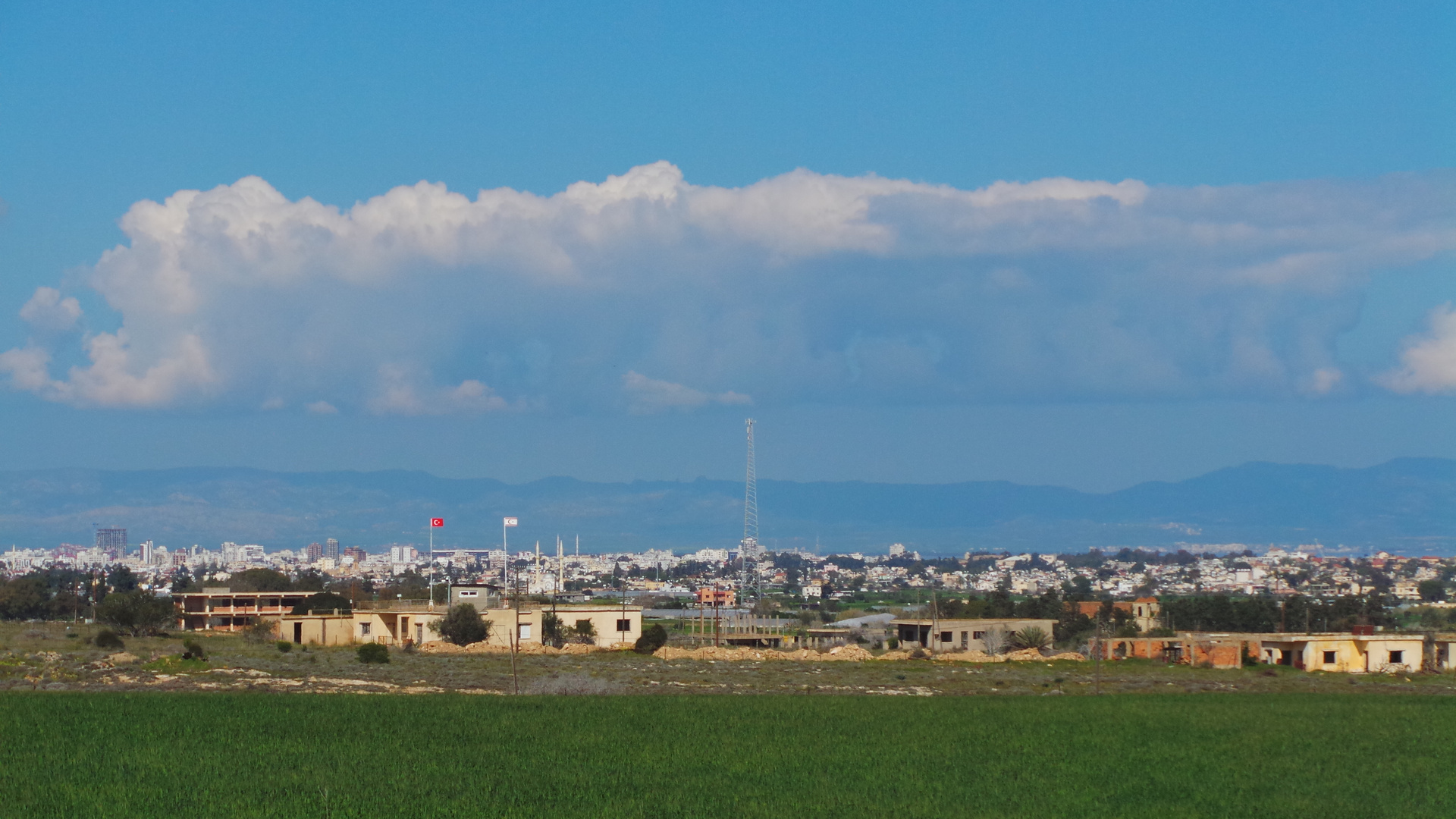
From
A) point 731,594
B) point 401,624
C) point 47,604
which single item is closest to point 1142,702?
point 401,624

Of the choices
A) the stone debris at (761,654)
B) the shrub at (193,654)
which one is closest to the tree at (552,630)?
the stone debris at (761,654)

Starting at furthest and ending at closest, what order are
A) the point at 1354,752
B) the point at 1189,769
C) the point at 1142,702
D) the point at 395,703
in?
the point at 1142,702 → the point at 395,703 → the point at 1354,752 → the point at 1189,769

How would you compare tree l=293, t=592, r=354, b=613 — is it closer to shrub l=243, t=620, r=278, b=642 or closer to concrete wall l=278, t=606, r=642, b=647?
shrub l=243, t=620, r=278, b=642

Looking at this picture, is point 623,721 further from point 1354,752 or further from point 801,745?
point 1354,752

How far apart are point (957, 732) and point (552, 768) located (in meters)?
12.1

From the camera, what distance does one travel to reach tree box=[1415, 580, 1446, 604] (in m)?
170

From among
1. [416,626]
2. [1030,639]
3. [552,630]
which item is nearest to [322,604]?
[416,626]

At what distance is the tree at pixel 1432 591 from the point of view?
Answer: 557 ft

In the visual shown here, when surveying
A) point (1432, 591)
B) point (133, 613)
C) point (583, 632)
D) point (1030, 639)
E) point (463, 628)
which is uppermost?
point (133, 613)

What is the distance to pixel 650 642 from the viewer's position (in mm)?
73688

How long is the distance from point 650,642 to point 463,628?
1094 cm

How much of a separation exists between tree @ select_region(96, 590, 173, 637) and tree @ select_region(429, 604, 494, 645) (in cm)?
1611

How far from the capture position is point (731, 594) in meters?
153

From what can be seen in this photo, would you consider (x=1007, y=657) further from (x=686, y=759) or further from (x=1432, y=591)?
(x=1432, y=591)
